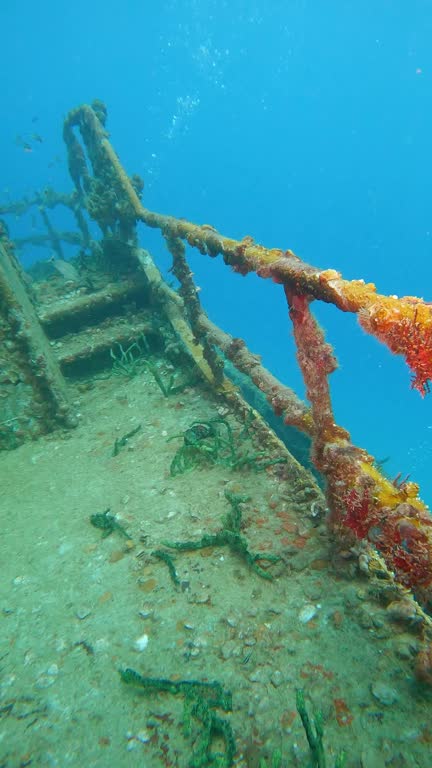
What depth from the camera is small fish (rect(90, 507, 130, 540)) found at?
358 centimetres

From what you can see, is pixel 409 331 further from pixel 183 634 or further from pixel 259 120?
pixel 259 120

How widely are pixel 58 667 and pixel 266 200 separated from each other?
129820 mm

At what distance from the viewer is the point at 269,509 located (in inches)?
137

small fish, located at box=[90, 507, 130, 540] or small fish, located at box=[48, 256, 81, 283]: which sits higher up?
small fish, located at box=[48, 256, 81, 283]

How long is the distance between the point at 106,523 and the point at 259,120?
155685 mm

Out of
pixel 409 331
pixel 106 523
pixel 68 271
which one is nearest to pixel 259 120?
pixel 68 271

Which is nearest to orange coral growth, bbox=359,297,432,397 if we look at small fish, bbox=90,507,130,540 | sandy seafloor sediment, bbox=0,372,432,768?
sandy seafloor sediment, bbox=0,372,432,768

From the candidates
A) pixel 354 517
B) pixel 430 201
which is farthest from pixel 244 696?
pixel 430 201

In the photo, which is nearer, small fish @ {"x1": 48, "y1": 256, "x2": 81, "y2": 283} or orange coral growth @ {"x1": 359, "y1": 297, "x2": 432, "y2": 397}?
orange coral growth @ {"x1": 359, "y1": 297, "x2": 432, "y2": 397}

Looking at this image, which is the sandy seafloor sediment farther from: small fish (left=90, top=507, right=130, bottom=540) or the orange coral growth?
the orange coral growth

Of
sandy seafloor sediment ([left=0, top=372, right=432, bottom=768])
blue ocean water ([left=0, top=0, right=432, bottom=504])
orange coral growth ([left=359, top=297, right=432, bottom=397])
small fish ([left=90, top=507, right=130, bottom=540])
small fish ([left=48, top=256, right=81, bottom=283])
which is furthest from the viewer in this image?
blue ocean water ([left=0, top=0, right=432, bottom=504])

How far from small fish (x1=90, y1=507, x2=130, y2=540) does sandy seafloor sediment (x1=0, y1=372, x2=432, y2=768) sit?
0.22ft

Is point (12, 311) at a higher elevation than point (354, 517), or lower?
lower

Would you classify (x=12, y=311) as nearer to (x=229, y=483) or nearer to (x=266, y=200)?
(x=229, y=483)
